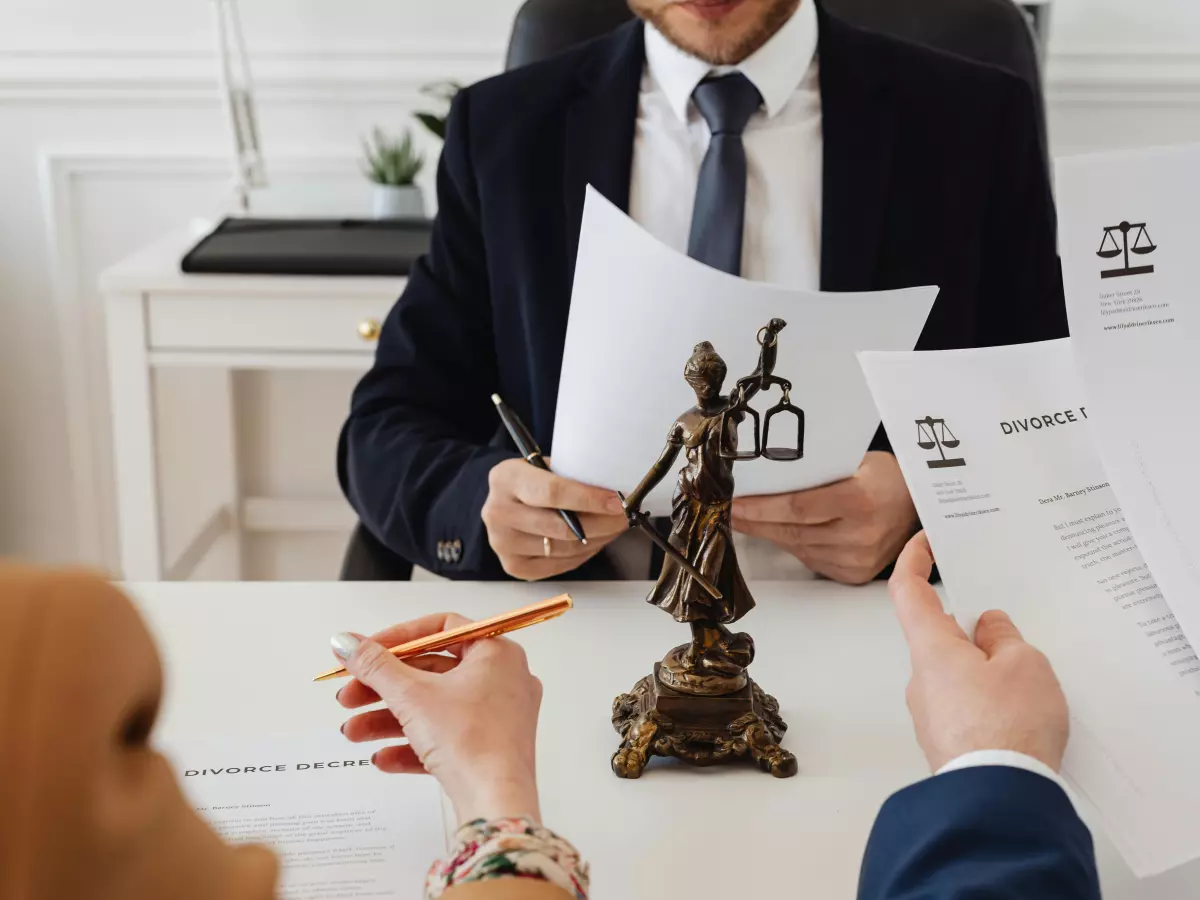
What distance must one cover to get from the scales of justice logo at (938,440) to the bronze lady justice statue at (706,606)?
0.08 m

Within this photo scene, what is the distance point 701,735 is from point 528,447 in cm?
26

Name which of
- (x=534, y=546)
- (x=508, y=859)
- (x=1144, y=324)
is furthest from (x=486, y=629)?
(x=1144, y=324)

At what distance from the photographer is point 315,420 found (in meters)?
2.14

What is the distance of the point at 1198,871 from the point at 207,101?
1867 mm

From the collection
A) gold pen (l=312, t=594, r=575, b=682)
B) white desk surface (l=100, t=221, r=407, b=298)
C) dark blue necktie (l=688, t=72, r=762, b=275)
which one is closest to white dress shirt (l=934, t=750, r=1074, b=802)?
gold pen (l=312, t=594, r=575, b=682)

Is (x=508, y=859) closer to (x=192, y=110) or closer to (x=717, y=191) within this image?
(x=717, y=191)

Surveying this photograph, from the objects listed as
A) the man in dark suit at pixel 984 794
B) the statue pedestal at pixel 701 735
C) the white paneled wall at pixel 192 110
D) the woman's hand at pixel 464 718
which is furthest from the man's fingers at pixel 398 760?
the white paneled wall at pixel 192 110

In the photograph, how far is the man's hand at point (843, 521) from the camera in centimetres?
88

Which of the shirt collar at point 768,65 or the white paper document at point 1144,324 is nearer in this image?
the white paper document at point 1144,324

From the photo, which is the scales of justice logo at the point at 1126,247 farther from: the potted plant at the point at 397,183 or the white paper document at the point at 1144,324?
the potted plant at the point at 397,183

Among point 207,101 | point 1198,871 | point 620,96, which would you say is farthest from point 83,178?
point 1198,871

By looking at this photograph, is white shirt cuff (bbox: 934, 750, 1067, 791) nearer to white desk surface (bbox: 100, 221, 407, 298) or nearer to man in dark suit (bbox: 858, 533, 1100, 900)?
man in dark suit (bbox: 858, 533, 1100, 900)

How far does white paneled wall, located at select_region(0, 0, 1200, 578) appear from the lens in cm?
195

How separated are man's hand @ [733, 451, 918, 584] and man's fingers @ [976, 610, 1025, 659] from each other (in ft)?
0.94
